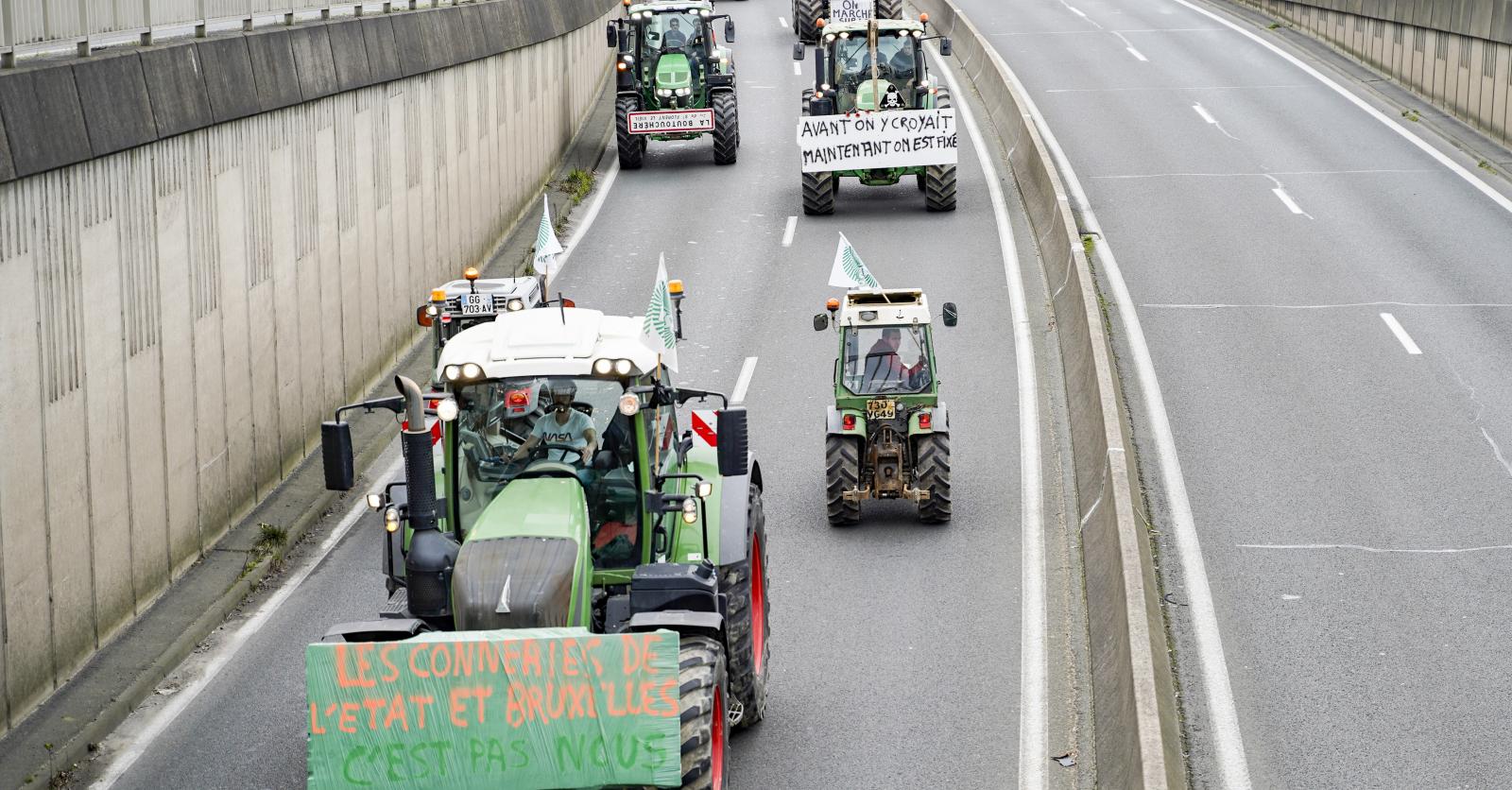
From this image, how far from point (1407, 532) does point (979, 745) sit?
5.40 m

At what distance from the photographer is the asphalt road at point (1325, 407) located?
1087cm

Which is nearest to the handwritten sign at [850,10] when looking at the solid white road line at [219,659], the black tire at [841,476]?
the solid white road line at [219,659]

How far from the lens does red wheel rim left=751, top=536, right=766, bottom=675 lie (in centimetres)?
1081

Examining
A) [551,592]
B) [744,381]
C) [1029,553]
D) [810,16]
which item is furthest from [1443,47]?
[551,592]

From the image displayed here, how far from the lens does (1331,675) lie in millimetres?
11305

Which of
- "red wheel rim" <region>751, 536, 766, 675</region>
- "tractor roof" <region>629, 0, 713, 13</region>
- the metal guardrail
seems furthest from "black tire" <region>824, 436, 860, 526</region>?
"tractor roof" <region>629, 0, 713, 13</region>

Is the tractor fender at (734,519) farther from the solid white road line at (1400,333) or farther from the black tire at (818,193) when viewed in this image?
the black tire at (818,193)

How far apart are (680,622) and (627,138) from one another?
2306 centimetres

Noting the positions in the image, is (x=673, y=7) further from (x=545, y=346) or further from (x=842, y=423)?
(x=545, y=346)

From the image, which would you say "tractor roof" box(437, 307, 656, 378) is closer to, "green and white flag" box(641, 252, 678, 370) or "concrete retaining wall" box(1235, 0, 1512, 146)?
"green and white flag" box(641, 252, 678, 370)

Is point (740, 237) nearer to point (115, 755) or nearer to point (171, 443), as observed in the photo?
point (171, 443)

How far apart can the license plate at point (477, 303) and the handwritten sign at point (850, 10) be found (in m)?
24.6

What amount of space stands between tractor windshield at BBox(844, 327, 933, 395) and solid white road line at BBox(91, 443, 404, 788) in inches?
187

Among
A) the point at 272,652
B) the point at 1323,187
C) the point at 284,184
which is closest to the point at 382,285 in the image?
the point at 284,184
